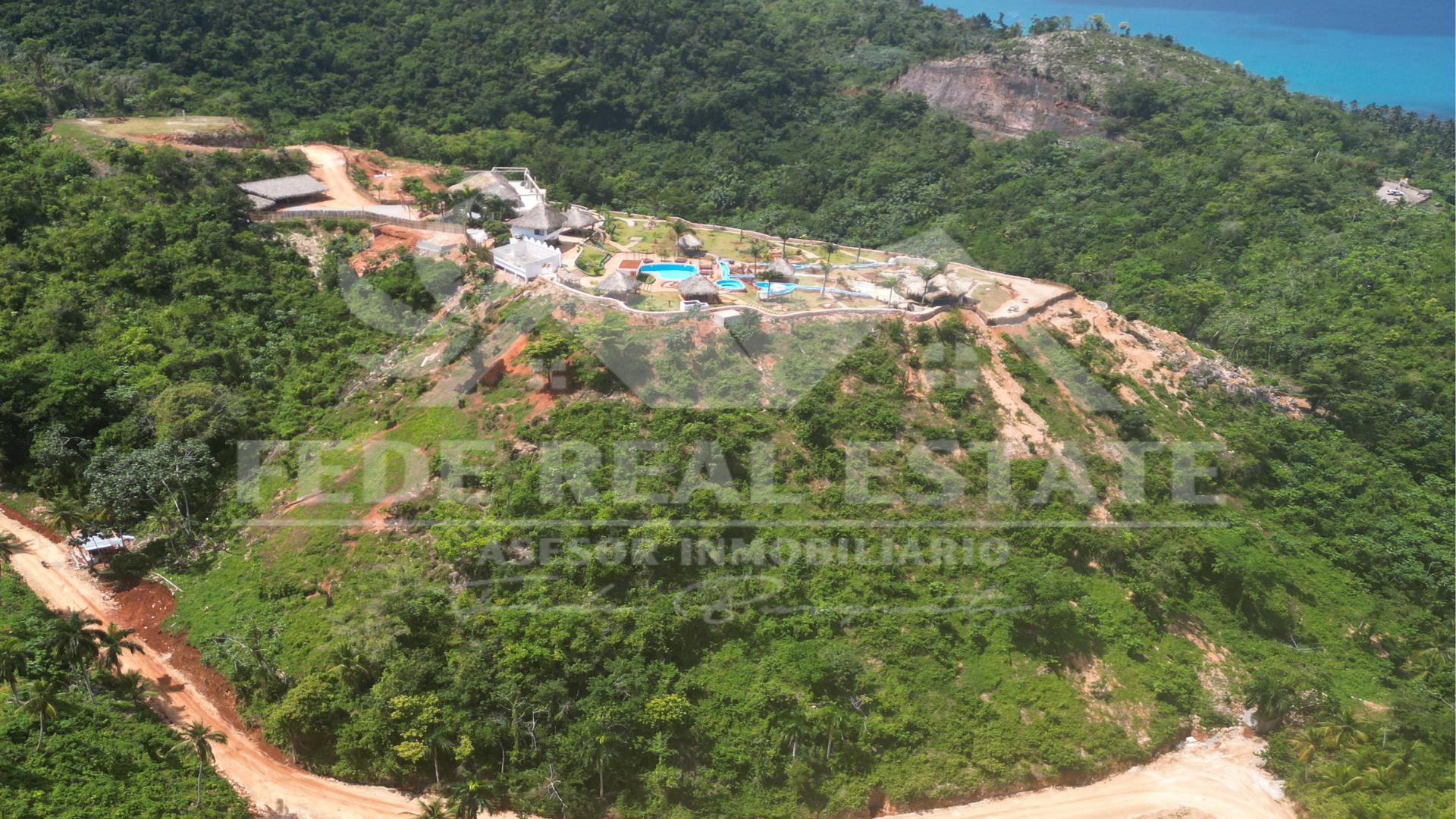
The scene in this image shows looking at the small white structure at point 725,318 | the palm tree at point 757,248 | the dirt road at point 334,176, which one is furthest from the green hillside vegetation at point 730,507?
the palm tree at point 757,248

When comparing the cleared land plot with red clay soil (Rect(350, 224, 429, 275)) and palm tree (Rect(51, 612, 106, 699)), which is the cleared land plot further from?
palm tree (Rect(51, 612, 106, 699))

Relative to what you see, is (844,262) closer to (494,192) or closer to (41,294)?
(494,192)

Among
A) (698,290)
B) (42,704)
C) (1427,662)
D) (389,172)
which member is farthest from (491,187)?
(1427,662)

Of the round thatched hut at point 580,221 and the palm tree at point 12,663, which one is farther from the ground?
the round thatched hut at point 580,221

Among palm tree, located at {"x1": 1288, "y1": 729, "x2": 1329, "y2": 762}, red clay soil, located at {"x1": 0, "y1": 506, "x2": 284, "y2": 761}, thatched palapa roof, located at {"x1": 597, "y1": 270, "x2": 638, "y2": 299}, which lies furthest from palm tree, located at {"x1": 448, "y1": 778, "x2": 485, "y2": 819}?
palm tree, located at {"x1": 1288, "y1": 729, "x2": 1329, "y2": 762}

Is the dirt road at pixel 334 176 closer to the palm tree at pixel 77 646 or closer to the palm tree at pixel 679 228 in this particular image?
the palm tree at pixel 679 228

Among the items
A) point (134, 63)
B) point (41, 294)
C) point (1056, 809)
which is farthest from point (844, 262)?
point (134, 63)
